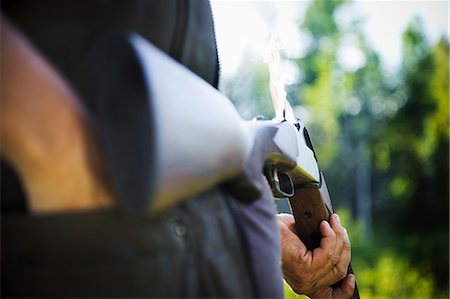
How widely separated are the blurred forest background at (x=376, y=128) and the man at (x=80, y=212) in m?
9.69

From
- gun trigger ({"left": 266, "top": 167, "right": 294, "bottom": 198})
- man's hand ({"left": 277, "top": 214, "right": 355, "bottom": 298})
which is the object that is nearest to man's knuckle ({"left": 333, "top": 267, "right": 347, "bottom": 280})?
man's hand ({"left": 277, "top": 214, "right": 355, "bottom": 298})

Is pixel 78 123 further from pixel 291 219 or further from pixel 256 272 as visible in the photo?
pixel 291 219

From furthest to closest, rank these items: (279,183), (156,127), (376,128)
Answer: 1. (376,128)
2. (279,183)
3. (156,127)

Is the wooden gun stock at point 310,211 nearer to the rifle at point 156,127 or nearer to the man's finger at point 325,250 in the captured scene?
the man's finger at point 325,250

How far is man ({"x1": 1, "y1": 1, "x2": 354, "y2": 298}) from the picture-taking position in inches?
23.2

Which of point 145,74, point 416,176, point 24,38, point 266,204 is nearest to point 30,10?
point 24,38

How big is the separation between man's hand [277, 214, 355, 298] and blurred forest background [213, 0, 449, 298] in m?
9.01

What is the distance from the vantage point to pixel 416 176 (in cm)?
1559

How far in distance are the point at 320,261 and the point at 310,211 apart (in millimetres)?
98

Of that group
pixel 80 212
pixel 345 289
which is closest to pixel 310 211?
pixel 345 289

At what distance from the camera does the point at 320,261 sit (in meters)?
1.32

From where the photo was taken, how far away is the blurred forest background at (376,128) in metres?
13.4

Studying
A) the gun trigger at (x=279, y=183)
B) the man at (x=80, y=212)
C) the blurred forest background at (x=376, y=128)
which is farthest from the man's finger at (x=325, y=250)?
the blurred forest background at (x=376, y=128)

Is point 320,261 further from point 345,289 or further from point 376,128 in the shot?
point 376,128
